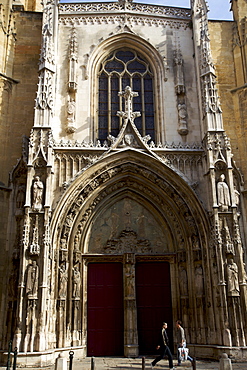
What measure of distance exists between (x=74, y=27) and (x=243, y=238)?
36.3 ft

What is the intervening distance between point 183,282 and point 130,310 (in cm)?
206

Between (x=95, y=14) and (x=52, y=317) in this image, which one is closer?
(x=52, y=317)

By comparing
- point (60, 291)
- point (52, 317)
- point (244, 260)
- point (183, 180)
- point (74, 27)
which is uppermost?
point (74, 27)

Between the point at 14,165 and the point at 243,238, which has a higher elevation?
the point at 14,165

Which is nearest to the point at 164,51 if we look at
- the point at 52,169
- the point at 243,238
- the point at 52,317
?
the point at 52,169

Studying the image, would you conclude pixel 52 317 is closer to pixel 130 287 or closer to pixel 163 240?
pixel 130 287

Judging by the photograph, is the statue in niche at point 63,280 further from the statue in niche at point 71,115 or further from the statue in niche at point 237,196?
the statue in niche at point 237,196

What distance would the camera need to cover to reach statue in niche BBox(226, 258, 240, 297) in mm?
12906

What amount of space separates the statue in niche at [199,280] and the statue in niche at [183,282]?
45 centimetres

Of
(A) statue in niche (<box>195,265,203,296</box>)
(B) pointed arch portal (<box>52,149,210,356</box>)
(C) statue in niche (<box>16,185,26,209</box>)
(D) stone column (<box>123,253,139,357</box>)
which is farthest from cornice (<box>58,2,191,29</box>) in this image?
(A) statue in niche (<box>195,265,203,296</box>)

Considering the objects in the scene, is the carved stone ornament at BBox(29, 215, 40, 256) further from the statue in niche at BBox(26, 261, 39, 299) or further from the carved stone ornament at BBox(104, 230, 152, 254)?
the carved stone ornament at BBox(104, 230, 152, 254)

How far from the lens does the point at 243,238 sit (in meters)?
14.7

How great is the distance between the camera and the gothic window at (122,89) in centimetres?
1662

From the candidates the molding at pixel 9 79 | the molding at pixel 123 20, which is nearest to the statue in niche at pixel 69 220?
the molding at pixel 9 79
